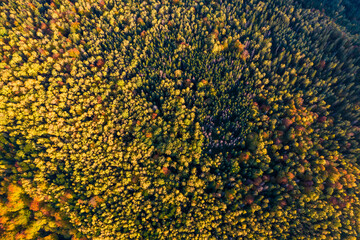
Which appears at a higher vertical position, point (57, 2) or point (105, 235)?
point (57, 2)

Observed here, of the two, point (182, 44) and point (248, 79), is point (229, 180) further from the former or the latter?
point (182, 44)

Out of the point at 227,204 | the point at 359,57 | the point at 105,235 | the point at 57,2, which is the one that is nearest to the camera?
the point at 105,235

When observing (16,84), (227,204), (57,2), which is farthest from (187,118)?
(57,2)

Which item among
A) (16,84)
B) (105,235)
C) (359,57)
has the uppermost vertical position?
(359,57)

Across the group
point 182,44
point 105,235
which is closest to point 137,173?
point 105,235

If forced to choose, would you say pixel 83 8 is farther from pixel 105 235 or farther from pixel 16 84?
pixel 105 235

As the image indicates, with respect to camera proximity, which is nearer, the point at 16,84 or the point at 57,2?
the point at 16,84

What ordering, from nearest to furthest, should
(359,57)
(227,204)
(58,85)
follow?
1. (227,204)
2. (58,85)
3. (359,57)
